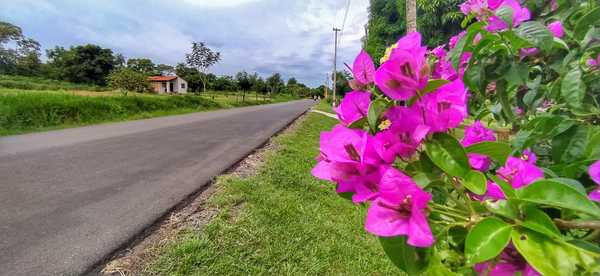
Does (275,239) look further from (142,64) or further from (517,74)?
(142,64)

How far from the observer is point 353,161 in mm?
440

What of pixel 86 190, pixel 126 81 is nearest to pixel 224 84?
pixel 126 81

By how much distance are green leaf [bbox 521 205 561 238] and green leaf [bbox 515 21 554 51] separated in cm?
32

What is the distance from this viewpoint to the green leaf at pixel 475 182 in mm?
442

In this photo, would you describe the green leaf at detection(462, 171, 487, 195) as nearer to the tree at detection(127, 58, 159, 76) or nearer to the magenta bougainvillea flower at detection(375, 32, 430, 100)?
the magenta bougainvillea flower at detection(375, 32, 430, 100)

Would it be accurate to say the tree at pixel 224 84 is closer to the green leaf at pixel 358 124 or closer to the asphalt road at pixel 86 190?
the asphalt road at pixel 86 190

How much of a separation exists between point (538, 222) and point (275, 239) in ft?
7.22

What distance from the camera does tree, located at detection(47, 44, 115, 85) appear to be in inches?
1863

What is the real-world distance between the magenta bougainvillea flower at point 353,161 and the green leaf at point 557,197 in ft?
0.63

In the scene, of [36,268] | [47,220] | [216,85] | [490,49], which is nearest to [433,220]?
[490,49]

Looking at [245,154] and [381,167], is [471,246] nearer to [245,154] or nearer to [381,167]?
[381,167]

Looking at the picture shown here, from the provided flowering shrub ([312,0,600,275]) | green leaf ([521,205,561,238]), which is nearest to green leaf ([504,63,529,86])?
flowering shrub ([312,0,600,275])

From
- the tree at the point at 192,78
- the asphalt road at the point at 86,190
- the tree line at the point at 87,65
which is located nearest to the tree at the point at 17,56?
the tree line at the point at 87,65

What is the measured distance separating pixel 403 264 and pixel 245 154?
5.27 metres
